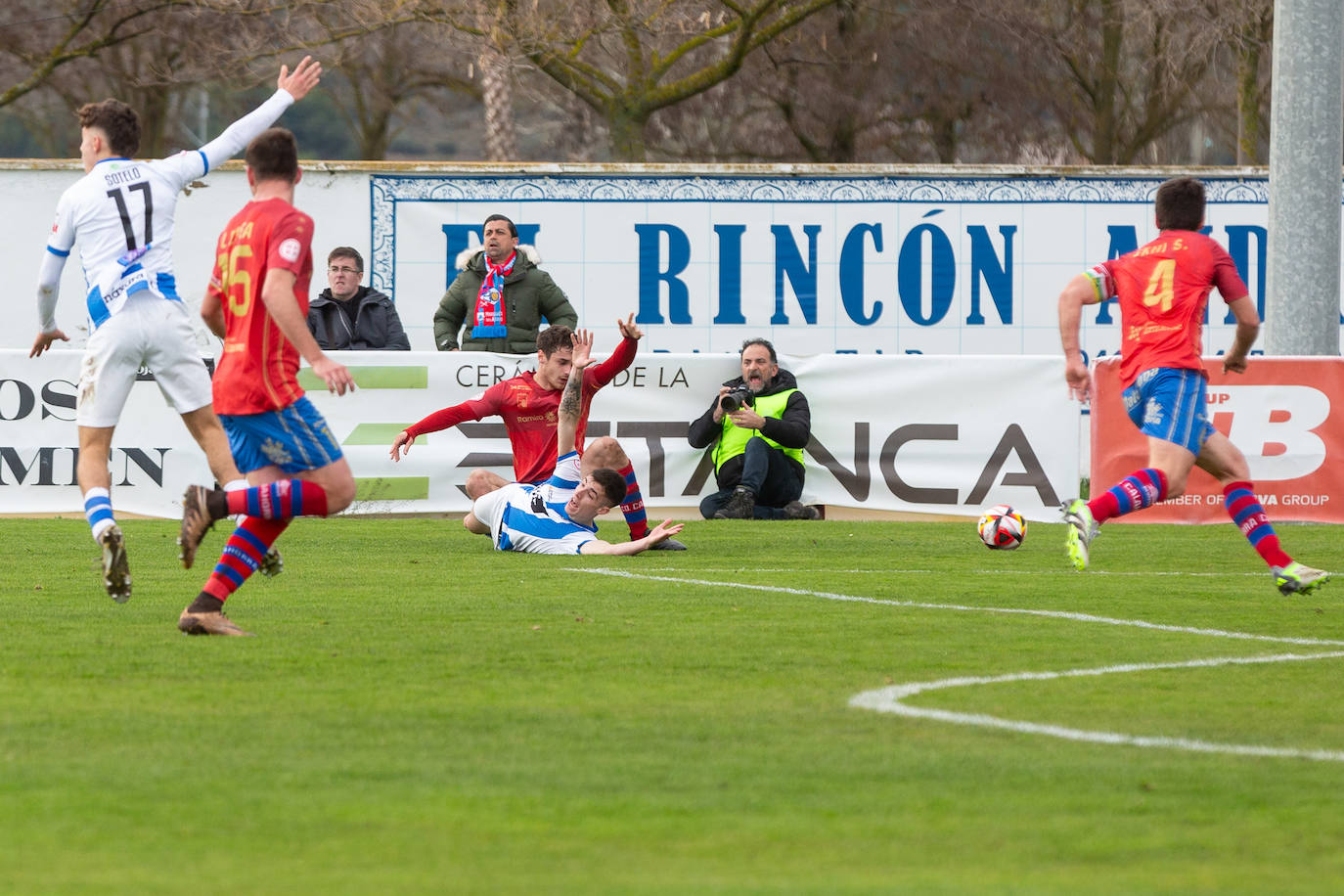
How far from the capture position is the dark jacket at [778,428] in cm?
1340

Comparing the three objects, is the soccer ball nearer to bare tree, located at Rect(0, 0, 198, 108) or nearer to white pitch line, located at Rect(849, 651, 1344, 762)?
white pitch line, located at Rect(849, 651, 1344, 762)

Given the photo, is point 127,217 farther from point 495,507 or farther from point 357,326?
point 357,326

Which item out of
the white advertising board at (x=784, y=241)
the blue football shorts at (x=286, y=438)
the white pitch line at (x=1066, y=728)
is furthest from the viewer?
the white advertising board at (x=784, y=241)

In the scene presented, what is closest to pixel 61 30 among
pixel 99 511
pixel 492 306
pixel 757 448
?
pixel 492 306

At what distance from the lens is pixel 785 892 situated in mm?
3398

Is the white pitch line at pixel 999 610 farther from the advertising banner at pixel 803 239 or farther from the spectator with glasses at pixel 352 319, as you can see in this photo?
the advertising banner at pixel 803 239

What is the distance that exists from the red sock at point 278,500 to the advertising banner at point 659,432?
680cm

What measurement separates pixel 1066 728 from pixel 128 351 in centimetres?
454

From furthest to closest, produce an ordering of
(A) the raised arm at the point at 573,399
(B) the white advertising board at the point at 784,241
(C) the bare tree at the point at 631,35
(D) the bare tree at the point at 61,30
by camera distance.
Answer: (D) the bare tree at the point at 61,30, (C) the bare tree at the point at 631,35, (B) the white advertising board at the point at 784,241, (A) the raised arm at the point at 573,399

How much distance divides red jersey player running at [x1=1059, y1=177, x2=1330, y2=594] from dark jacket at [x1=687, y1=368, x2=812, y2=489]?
186 inches

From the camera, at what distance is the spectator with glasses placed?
14008 millimetres

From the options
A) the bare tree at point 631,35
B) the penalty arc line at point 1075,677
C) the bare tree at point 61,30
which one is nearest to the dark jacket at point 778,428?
the penalty arc line at point 1075,677

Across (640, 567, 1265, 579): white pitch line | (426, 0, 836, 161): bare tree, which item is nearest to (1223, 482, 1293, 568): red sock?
(640, 567, 1265, 579): white pitch line

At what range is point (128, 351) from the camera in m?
7.91
